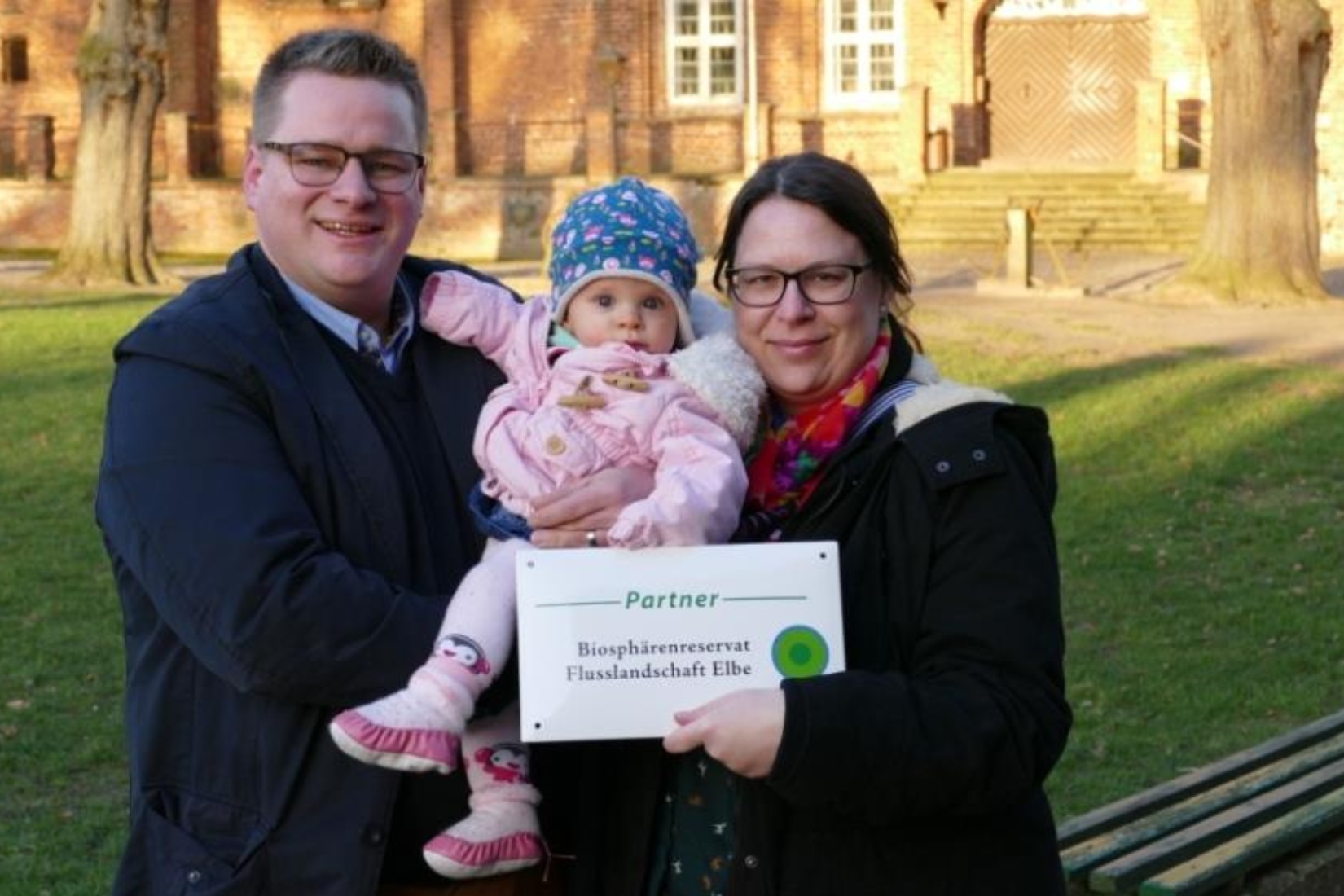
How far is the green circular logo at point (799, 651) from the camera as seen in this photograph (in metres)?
3.28

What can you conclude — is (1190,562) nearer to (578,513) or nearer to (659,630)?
(578,513)

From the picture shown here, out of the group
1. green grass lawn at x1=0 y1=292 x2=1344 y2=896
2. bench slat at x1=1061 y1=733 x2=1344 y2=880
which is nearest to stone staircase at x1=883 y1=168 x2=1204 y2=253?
green grass lawn at x1=0 y1=292 x2=1344 y2=896

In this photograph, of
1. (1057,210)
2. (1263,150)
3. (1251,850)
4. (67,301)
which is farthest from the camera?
(1057,210)

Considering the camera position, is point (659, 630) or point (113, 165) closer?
point (659, 630)

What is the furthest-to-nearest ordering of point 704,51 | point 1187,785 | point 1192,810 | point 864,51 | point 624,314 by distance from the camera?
point 704,51 < point 864,51 < point 1187,785 < point 1192,810 < point 624,314

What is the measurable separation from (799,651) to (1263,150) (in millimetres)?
Result: 23069

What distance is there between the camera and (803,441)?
3492 millimetres

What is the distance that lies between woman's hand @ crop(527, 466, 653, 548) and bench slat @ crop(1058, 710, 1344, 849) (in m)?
2.48

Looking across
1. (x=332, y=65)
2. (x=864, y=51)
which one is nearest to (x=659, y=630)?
(x=332, y=65)

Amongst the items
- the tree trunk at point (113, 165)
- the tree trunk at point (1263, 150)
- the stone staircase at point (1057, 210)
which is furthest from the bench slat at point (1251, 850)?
the stone staircase at point (1057, 210)

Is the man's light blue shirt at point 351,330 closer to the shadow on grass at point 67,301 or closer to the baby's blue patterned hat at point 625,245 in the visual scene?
the baby's blue patterned hat at point 625,245

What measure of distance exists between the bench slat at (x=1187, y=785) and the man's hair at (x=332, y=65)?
8.99 ft

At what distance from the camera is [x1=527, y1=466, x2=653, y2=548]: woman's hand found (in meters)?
3.46

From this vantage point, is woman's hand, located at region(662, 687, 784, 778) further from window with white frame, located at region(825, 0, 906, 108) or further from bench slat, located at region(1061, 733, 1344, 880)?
window with white frame, located at region(825, 0, 906, 108)
